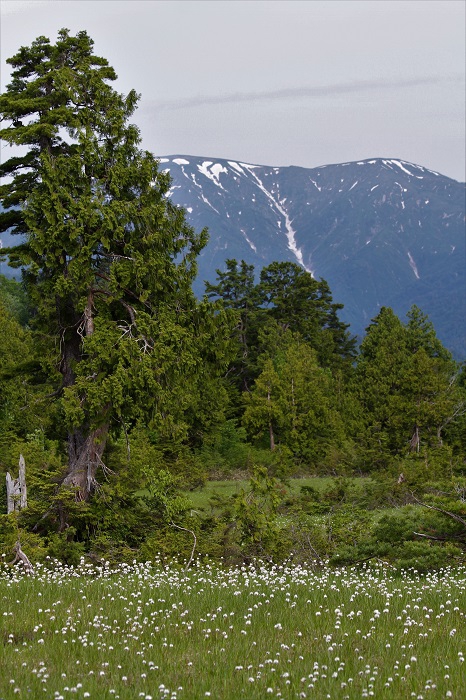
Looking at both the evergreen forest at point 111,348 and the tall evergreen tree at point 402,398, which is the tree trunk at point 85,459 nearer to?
the evergreen forest at point 111,348

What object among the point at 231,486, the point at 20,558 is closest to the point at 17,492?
the point at 20,558

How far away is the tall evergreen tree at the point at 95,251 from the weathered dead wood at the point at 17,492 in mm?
1141

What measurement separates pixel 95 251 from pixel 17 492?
6.00 metres

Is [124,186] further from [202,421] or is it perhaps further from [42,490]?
[202,421]

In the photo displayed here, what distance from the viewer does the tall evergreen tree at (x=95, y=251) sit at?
59.3 ft

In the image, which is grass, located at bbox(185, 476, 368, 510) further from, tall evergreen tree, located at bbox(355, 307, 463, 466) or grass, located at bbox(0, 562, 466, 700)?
grass, located at bbox(0, 562, 466, 700)

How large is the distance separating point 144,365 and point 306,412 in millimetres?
36785

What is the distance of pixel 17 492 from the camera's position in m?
17.3

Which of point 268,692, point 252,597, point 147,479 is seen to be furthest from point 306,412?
point 268,692

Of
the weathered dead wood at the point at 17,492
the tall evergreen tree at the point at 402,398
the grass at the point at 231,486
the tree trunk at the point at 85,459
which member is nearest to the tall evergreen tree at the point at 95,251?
the tree trunk at the point at 85,459

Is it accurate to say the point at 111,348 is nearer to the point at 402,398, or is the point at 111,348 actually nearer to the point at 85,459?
the point at 85,459

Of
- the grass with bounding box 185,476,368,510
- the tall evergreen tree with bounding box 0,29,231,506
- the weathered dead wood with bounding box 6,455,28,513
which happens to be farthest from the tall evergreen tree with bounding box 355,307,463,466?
the weathered dead wood with bounding box 6,455,28,513

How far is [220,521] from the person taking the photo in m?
18.1

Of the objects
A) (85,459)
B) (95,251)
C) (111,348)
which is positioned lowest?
(85,459)
